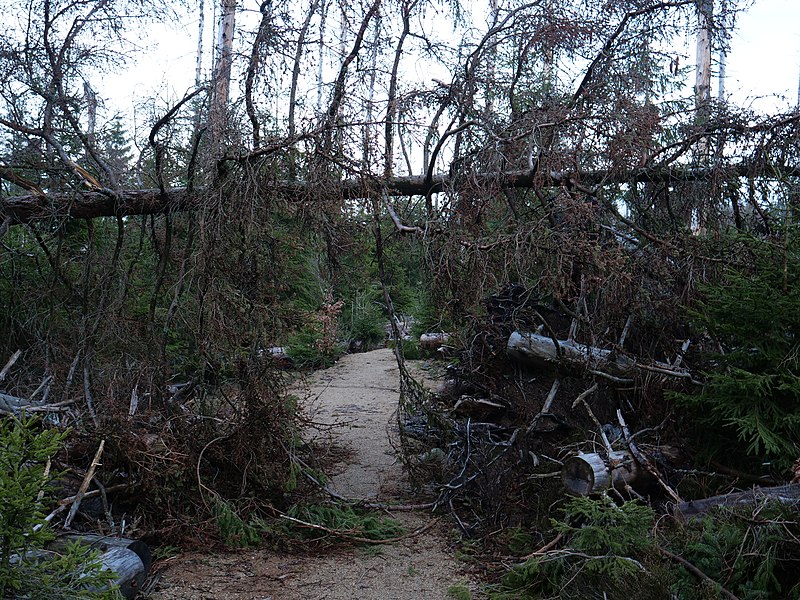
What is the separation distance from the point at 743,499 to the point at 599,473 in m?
1.06

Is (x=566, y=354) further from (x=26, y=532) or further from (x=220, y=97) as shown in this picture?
(x=26, y=532)

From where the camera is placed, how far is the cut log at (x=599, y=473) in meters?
5.05

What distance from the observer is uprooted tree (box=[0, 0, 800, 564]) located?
5500 millimetres

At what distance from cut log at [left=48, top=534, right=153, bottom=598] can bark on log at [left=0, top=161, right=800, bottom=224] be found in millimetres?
2892

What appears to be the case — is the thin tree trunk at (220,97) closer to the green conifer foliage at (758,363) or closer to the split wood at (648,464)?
the split wood at (648,464)

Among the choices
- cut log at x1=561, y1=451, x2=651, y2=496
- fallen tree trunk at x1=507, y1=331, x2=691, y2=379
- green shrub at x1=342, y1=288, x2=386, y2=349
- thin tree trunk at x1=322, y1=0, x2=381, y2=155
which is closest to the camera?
cut log at x1=561, y1=451, x2=651, y2=496

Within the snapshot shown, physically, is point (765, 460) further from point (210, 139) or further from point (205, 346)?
point (210, 139)

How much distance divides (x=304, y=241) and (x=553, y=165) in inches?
91.0

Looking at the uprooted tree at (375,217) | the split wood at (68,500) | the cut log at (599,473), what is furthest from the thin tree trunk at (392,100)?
the split wood at (68,500)

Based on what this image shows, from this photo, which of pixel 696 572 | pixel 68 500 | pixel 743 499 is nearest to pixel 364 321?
pixel 68 500

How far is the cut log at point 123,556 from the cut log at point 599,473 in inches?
123

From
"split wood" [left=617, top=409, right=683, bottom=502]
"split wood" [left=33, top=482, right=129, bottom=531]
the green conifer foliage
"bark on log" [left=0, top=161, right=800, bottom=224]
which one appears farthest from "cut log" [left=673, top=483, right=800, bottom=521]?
"split wood" [left=33, top=482, right=129, bottom=531]

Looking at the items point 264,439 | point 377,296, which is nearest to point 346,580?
point 264,439

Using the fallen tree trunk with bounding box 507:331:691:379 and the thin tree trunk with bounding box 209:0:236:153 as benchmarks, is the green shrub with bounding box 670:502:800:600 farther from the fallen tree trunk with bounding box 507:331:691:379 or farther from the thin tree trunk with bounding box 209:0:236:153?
the thin tree trunk with bounding box 209:0:236:153
